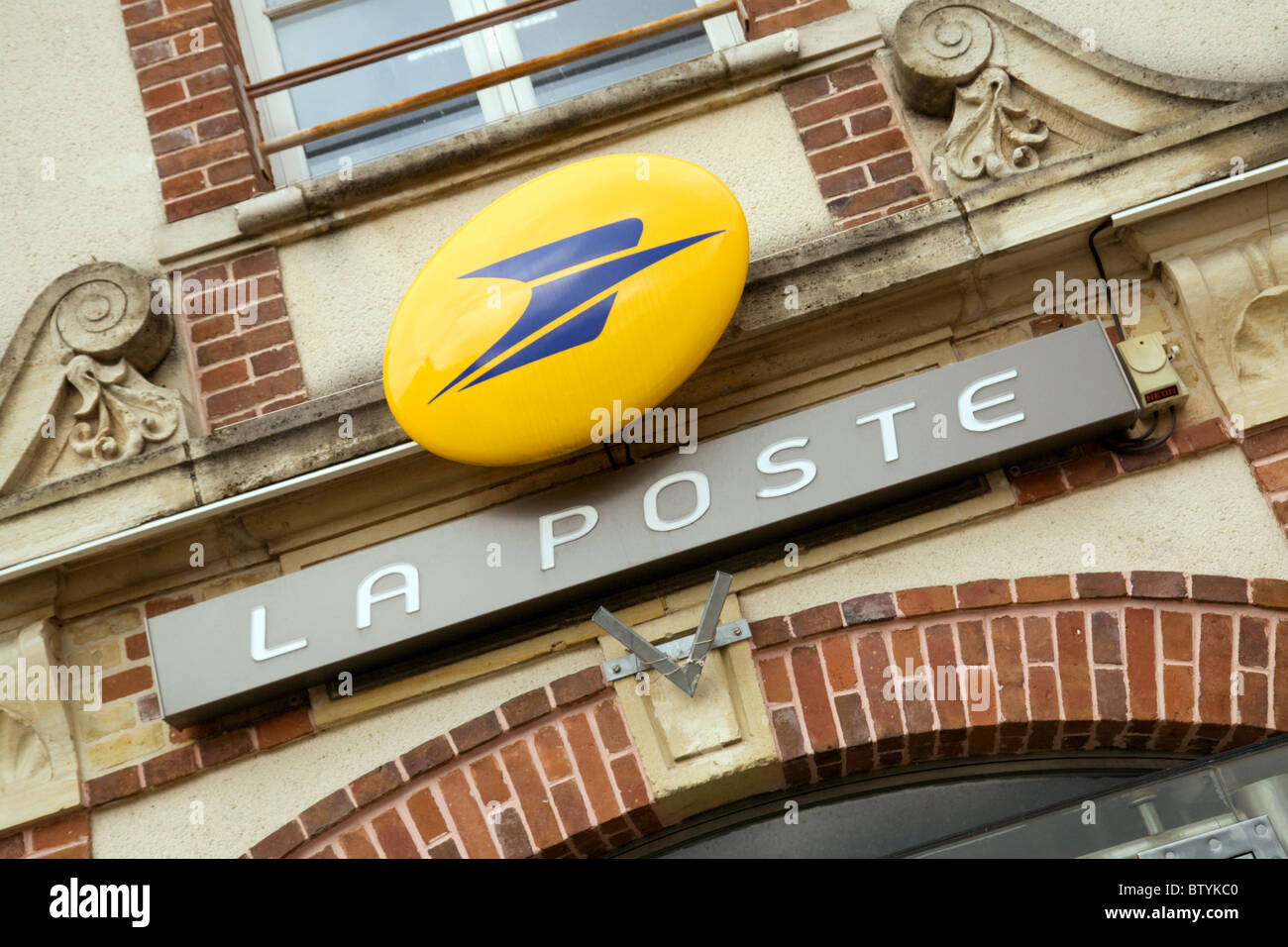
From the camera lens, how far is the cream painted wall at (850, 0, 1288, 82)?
12.3ft

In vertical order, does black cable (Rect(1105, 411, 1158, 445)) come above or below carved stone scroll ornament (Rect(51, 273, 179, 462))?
below

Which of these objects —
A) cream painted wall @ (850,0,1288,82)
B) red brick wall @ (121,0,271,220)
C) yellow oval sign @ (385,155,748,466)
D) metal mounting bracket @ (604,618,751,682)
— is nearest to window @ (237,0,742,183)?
red brick wall @ (121,0,271,220)

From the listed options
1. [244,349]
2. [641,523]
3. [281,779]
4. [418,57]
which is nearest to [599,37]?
[418,57]

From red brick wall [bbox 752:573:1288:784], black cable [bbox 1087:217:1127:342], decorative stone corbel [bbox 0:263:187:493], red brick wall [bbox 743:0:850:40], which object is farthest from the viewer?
red brick wall [bbox 743:0:850:40]

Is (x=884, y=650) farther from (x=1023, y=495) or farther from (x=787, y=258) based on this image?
(x=787, y=258)

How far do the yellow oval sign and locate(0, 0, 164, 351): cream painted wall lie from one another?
1.25m

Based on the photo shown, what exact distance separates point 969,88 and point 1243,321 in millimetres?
1030

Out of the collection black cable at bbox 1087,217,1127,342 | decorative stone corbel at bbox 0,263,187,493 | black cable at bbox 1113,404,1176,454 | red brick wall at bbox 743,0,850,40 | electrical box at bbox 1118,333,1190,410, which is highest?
red brick wall at bbox 743,0,850,40

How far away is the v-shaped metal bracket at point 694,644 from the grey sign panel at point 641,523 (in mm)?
141

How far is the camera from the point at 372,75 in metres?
4.41

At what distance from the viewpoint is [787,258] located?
3510 mm

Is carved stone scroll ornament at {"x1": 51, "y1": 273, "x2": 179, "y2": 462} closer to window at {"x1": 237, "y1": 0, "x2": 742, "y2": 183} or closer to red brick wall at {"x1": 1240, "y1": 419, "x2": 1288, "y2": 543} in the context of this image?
window at {"x1": 237, "y1": 0, "x2": 742, "y2": 183}
